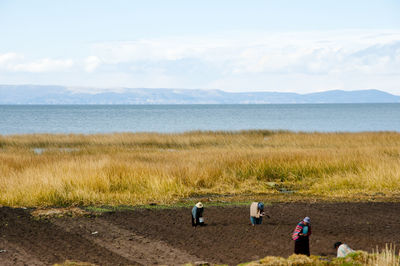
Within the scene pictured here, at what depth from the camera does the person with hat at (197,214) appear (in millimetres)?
11091

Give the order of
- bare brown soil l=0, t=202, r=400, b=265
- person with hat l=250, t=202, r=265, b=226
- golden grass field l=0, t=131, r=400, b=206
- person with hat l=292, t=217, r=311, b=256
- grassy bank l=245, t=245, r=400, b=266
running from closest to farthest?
grassy bank l=245, t=245, r=400, b=266 < person with hat l=292, t=217, r=311, b=256 < bare brown soil l=0, t=202, r=400, b=265 < person with hat l=250, t=202, r=265, b=226 < golden grass field l=0, t=131, r=400, b=206

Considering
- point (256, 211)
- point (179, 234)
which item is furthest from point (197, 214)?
point (256, 211)

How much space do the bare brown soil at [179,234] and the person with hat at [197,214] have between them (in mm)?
161

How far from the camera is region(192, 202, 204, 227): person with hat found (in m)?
11.1

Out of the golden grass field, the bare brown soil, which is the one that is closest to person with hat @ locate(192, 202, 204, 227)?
the bare brown soil

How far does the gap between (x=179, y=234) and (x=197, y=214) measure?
603 mm

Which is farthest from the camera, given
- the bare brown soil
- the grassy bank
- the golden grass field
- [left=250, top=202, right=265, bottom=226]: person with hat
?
the golden grass field

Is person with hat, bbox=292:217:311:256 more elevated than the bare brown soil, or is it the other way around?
person with hat, bbox=292:217:311:256

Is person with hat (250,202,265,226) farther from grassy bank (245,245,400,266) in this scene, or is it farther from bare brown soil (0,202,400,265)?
grassy bank (245,245,400,266)

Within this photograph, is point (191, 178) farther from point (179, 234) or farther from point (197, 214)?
point (179, 234)

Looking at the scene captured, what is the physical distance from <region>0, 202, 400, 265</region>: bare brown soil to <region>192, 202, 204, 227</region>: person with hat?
0.16 m

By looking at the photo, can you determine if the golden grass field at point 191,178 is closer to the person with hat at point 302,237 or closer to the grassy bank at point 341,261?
the person with hat at point 302,237

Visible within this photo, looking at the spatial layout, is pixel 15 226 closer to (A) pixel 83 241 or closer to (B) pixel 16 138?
(A) pixel 83 241

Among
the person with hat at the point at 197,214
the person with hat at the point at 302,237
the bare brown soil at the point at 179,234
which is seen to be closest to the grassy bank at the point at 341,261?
the person with hat at the point at 302,237
